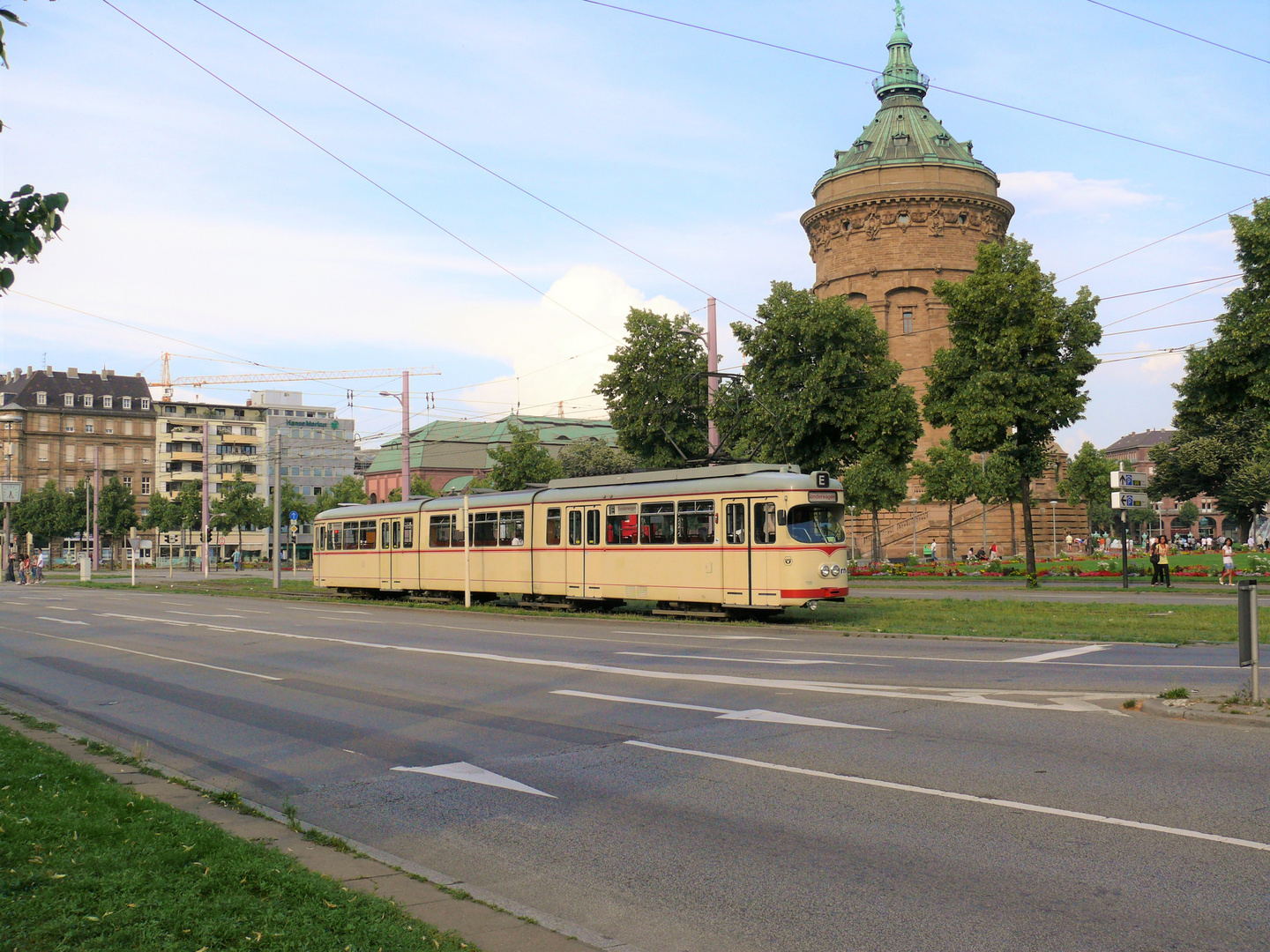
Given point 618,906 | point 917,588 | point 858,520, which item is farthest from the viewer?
point 858,520

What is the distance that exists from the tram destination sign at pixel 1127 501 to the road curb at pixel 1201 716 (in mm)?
23472

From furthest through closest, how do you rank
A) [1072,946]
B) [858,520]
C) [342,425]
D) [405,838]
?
[342,425]
[858,520]
[405,838]
[1072,946]

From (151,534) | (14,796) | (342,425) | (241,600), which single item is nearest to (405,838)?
(14,796)

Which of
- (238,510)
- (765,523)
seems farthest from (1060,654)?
(238,510)

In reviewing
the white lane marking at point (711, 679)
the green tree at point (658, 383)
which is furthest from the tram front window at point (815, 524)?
the green tree at point (658, 383)

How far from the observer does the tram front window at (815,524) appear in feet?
72.8

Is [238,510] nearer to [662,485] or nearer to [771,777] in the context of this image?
[662,485]

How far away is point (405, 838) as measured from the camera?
23.0 ft

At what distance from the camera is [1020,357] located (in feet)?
111

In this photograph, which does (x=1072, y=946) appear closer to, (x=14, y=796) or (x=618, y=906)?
(x=618, y=906)

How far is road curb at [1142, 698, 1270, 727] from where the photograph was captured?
942cm

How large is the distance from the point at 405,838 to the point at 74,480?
127 meters

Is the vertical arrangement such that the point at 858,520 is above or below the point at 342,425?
below

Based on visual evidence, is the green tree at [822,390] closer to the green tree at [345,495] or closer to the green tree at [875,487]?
the green tree at [875,487]
